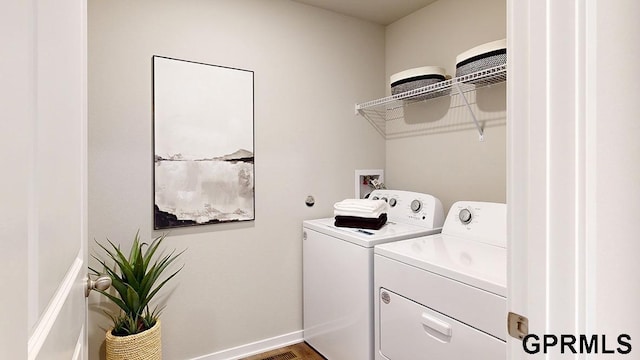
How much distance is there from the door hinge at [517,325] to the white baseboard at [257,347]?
1851mm

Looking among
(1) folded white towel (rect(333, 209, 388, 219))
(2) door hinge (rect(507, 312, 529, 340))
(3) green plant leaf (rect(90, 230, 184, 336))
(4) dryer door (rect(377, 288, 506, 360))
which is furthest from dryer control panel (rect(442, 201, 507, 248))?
(3) green plant leaf (rect(90, 230, 184, 336))

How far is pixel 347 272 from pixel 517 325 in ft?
4.07

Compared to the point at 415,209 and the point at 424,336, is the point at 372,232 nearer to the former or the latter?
the point at 415,209

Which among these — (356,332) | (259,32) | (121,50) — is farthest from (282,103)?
(356,332)

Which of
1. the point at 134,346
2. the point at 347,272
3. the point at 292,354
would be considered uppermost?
the point at 347,272

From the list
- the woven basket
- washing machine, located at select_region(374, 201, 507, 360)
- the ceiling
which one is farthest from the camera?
the ceiling

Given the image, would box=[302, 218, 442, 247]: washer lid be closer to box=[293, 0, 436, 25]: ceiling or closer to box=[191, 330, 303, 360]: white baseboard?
box=[191, 330, 303, 360]: white baseboard

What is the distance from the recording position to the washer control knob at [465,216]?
70.1 inches

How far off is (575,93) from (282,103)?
6.01 ft

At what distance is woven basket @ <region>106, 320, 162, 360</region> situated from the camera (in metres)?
1.47

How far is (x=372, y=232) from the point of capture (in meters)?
1.85

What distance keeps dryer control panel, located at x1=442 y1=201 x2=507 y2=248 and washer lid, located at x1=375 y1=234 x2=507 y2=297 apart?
0.04 metres
